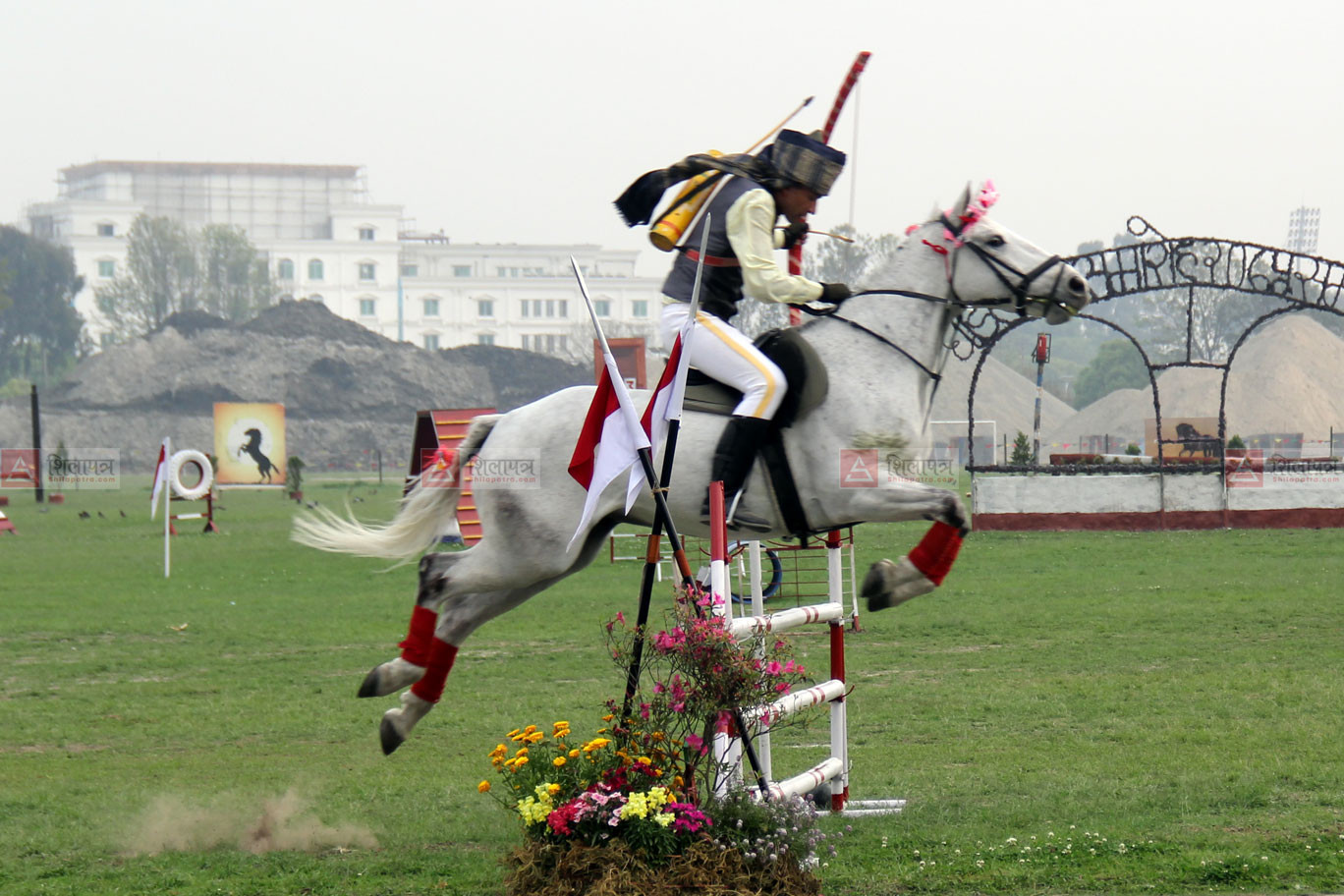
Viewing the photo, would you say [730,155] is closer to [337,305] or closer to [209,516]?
[209,516]

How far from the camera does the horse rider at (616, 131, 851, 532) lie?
5.75 metres

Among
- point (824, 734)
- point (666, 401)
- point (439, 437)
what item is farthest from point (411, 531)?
point (439, 437)

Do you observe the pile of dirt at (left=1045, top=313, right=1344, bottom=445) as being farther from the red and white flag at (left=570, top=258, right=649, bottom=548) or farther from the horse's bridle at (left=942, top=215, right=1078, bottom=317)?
the red and white flag at (left=570, top=258, right=649, bottom=548)

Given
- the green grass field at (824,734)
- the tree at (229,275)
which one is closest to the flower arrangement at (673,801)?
the green grass field at (824,734)

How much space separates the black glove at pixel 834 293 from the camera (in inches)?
239

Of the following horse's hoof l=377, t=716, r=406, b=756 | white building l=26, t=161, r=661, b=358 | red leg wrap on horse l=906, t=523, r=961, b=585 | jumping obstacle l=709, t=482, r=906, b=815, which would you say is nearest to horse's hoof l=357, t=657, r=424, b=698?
horse's hoof l=377, t=716, r=406, b=756

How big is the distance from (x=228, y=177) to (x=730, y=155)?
145246 mm

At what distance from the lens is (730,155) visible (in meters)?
6.02

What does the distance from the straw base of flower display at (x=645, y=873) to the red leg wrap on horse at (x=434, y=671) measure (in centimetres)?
168

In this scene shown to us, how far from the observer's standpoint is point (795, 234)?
20.5 feet

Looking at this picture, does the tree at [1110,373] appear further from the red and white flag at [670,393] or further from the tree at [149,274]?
the red and white flag at [670,393]

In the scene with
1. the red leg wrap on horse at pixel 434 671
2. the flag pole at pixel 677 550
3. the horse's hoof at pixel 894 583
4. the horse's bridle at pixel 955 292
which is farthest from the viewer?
the red leg wrap on horse at pixel 434 671

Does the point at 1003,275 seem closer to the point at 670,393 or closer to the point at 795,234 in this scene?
the point at 795,234

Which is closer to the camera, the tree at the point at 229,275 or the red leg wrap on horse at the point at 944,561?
the red leg wrap on horse at the point at 944,561
